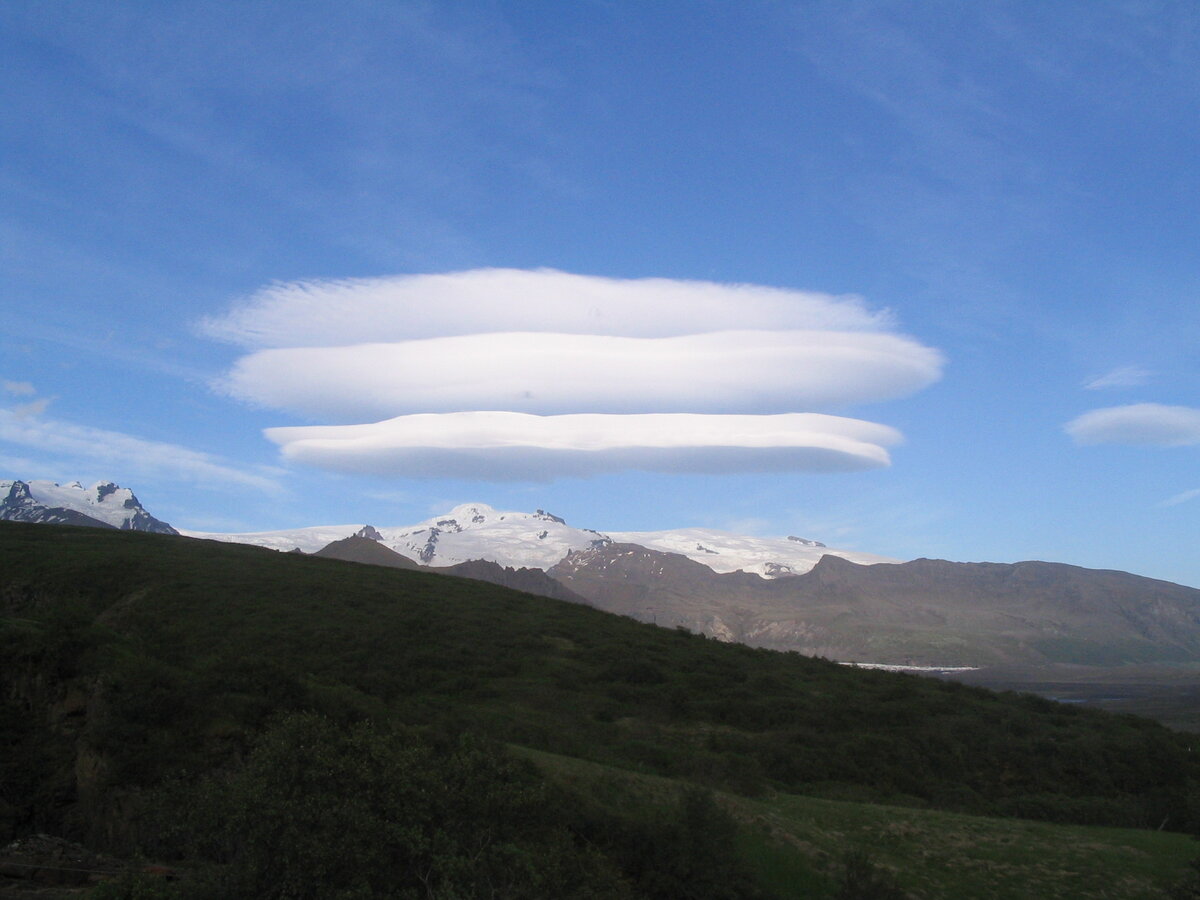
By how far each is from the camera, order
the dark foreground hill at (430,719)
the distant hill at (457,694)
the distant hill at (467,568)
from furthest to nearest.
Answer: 1. the distant hill at (467,568)
2. the distant hill at (457,694)
3. the dark foreground hill at (430,719)

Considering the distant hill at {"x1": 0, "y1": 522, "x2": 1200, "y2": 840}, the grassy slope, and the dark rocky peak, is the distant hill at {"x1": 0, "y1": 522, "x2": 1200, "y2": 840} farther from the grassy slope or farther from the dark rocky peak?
the dark rocky peak

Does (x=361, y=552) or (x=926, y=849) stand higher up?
(x=361, y=552)

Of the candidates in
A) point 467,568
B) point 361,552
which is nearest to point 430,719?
point 361,552

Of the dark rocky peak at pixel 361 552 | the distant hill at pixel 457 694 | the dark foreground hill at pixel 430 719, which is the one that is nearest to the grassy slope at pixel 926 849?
the dark foreground hill at pixel 430 719

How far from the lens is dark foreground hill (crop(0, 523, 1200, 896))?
35.8 ft

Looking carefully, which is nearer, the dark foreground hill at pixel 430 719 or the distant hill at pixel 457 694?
the dark foreground hill at pixel 430 719

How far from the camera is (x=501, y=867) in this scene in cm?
974

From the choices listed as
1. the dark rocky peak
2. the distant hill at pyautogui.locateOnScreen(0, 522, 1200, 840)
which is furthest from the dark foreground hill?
the dark rocky peak

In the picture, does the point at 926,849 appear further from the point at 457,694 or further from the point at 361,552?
the point at 361,552

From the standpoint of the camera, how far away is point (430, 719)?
19.6 m

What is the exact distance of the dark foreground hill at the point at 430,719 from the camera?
10.9 metres

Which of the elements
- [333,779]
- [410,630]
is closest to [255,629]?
[410,630]

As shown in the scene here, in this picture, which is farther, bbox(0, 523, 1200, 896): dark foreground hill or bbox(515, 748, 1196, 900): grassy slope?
bbox(515, 748, 1196, 900): grassy slope

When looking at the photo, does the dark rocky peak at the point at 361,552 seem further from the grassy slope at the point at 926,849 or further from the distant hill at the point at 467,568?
the grassy slope at the point at 926,849
